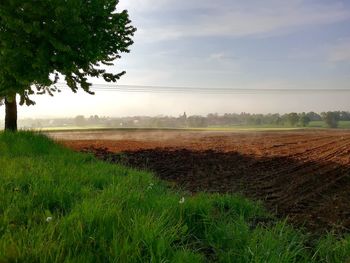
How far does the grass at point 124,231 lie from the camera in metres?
4.13

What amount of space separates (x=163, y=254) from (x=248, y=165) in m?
13.1

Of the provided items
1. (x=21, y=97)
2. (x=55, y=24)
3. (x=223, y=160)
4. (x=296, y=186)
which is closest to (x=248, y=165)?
(x=223, y=160)

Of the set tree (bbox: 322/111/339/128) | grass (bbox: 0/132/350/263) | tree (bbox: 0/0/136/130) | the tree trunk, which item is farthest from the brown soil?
tree (bbox: 322/111/339/128)

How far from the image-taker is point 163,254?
430 centimetres

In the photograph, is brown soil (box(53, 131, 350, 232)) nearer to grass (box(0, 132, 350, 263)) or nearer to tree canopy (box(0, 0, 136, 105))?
grass (box(0, 132, 350, 263))

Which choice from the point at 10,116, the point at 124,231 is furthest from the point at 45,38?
the point at 124,231

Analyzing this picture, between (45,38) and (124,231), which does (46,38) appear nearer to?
(45,38)

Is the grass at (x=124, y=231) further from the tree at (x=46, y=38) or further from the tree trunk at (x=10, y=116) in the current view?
the tree trunk at (x=10, y=116)

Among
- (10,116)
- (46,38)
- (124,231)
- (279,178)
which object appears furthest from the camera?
(10,116)

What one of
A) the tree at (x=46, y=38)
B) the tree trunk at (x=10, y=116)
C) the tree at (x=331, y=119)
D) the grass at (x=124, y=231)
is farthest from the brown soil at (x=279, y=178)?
the tree at (x=331, y=119)

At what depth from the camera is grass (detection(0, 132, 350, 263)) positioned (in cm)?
413

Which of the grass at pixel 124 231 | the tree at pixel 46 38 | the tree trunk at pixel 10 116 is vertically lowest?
the grass at pixel 124 231

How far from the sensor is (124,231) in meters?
4.75

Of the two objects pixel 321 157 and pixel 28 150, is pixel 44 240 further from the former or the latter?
pixel 321 157
